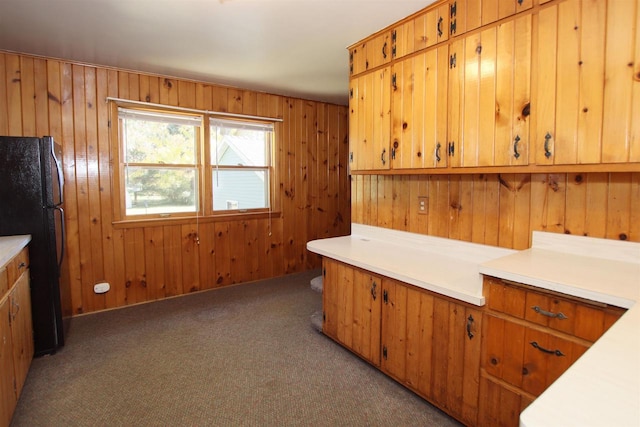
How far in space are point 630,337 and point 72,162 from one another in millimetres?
4062

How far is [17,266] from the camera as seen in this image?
6.91ft

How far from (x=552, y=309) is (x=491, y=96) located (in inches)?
46.3

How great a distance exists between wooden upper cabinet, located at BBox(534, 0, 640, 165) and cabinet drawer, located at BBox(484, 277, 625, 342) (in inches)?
26.1

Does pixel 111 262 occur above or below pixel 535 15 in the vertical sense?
below

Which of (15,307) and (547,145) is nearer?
(547,145)

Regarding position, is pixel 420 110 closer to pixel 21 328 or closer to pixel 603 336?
pixel 603 336

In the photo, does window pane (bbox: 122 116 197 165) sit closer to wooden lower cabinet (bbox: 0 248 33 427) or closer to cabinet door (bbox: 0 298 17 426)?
wooden lower cabinet (bbox: 0 248 33 427)

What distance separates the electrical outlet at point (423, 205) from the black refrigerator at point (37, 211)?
271 centimetres

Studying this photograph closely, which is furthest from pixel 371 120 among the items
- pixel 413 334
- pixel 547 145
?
pixel 413 334

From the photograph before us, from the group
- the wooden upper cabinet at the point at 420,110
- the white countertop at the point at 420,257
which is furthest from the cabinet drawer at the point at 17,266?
the wooden upper cabinet at the point at 420,110

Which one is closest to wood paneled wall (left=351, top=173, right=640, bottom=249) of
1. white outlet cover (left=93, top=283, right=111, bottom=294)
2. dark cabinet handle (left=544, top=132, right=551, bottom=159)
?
dark cabinet handle (left=544, top=132, right=551, bottom=159)

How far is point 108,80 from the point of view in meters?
3.41

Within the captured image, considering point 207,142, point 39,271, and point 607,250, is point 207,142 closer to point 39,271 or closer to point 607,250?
point 39,271

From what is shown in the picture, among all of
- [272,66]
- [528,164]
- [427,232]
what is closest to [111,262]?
[272,66]
